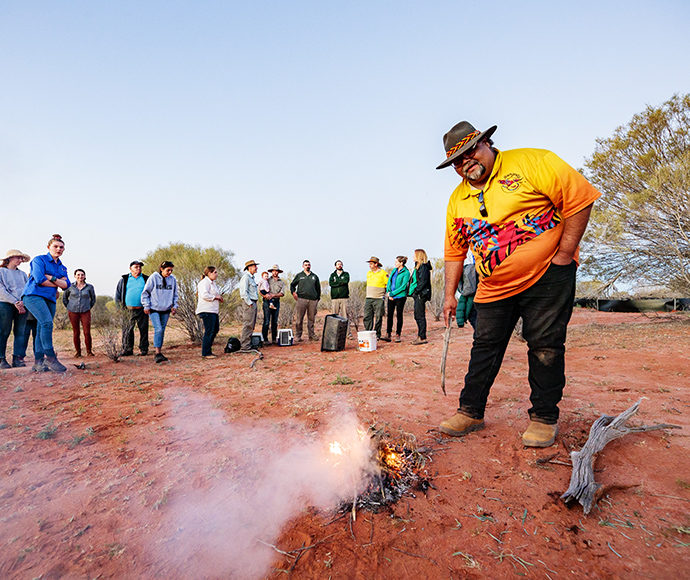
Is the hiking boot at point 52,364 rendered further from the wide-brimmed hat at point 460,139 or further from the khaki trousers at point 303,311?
the wide-brimmed hat at point 460,139

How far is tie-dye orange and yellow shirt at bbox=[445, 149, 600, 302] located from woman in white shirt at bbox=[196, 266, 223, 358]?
18.0ft

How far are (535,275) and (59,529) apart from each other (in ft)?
9.95

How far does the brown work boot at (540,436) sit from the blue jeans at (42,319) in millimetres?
6052

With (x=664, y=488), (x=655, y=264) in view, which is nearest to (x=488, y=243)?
(x=664, y=488)

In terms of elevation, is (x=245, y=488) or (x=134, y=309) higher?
(x=134, y=309)

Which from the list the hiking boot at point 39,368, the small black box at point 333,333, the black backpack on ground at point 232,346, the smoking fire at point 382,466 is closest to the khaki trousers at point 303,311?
the small black box at point 333,333

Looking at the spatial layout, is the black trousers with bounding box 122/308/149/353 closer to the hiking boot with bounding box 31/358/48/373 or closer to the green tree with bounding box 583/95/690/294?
the hiking boot with bounding box 31/358/48/373

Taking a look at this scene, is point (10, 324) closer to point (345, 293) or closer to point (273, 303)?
point (273, 303)

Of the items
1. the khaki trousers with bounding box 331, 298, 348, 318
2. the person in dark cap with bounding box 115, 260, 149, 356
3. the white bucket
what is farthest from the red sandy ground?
the khaki trousers with bounding box 331, 298, 348, 318

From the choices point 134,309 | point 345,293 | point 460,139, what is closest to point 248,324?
point 134,309

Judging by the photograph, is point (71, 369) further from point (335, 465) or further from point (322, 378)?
point (335, 465)

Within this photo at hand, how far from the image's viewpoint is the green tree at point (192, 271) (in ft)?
30.9

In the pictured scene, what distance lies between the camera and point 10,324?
228 inches

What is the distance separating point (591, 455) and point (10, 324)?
7617 millimetres
